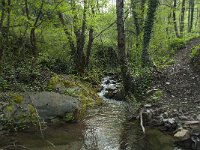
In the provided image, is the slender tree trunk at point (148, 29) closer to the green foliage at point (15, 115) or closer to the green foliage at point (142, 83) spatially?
the green foliage at point (142, 83)

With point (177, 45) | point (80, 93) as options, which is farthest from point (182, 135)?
point (177, 45)

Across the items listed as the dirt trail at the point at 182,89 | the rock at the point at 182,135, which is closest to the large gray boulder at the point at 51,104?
the dirt trail at the point at 182,89

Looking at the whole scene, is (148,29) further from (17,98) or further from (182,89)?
(17,98)

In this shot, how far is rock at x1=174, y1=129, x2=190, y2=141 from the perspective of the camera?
25.6ft

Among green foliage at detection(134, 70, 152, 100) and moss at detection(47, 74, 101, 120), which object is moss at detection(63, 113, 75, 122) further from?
green foliage at detection(134, 70, 152, 100)

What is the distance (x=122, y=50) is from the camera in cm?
1270

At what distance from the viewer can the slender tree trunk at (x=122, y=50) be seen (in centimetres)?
1243

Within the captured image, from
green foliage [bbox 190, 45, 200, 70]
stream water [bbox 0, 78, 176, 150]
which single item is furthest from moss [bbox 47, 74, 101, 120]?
green foliage [bbox 190, 45, 200, 70]

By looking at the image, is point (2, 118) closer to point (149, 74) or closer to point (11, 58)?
point (11, 58)

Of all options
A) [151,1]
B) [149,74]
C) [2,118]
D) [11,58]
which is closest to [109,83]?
[149,74]

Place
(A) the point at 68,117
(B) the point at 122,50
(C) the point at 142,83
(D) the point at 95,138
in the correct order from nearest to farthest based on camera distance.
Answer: (D) the point at 95,138 → (A) the point at 68,117 → (B) the point at 122,50 → (C) the point at 142,83

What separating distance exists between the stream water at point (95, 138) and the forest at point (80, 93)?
0.09 feet

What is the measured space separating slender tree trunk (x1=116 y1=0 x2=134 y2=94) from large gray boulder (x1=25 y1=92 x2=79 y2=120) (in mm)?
3166

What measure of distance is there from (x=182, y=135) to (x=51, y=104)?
4482 mm
